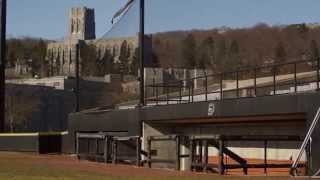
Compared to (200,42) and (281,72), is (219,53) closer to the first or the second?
(200,42)

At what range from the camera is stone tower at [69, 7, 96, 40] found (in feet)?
394

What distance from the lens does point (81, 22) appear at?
134m

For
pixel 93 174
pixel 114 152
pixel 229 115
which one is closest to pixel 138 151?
pixel 114 152

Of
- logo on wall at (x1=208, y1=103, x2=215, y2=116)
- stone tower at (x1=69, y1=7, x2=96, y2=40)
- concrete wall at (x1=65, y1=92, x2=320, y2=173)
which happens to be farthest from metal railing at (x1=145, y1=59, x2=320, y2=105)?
stone tower at (x1=69, y1=7, x2=96, y2=40)

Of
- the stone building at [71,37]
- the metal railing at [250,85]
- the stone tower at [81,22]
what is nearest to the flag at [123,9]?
the metal railing at [250,85]

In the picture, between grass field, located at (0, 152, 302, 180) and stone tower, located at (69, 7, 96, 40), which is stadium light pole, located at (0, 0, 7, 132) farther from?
stone tower, located at (69, 7, 96, 40)

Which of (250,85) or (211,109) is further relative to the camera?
(250,85)

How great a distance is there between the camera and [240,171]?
27.4m

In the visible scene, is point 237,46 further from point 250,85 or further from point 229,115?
point 229,115

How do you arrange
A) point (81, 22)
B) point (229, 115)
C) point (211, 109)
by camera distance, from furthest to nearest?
point (81, 22), point (211, 109), point (229, 115)

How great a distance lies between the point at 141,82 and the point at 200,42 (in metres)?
34.7

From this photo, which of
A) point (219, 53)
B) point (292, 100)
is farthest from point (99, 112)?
point (219, 53)

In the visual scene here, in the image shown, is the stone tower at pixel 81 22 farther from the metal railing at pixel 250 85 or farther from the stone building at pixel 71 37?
the metal railing at pixel 250 85

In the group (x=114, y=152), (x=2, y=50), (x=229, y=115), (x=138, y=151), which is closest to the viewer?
(x=229, y=115)
